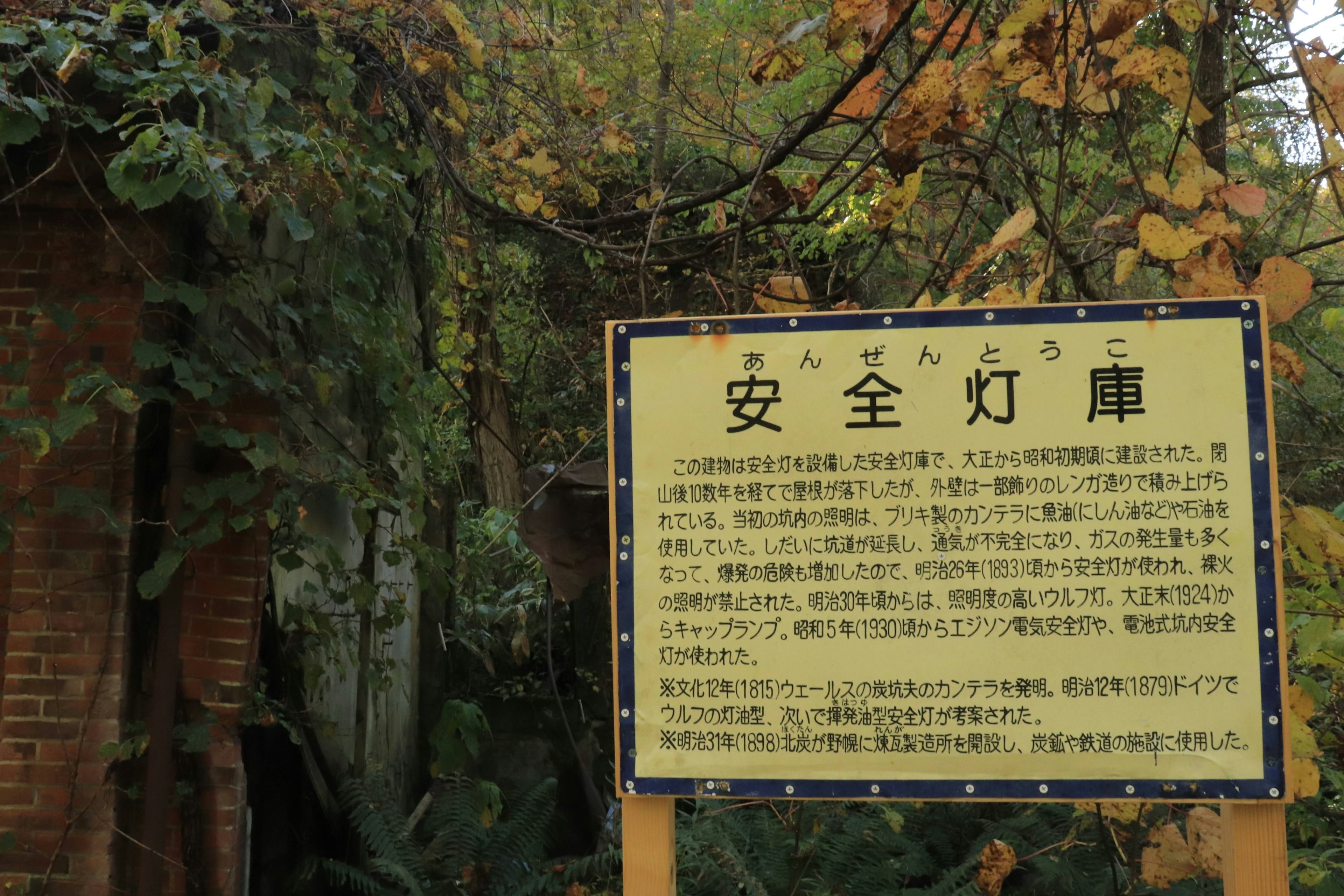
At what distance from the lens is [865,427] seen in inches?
78.3

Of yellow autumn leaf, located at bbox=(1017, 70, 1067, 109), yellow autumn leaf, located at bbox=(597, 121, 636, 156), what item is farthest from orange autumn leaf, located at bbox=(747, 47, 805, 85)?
yellow autumn leaf, located at bbox=(597, 121, 636, 156)

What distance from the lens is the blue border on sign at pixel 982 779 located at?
1858mm

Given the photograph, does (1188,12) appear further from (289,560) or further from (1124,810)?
(289,560)

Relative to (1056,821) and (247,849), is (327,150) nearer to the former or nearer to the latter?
(247,849)

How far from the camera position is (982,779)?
1899mm

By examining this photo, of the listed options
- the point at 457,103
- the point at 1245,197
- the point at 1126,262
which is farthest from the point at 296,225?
the point at 1245,197

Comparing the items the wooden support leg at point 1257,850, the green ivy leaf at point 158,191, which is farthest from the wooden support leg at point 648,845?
the green ivy leaf at point 158,191

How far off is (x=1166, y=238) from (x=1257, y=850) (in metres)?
1.26

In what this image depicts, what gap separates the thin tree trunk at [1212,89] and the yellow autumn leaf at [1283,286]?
1522mm

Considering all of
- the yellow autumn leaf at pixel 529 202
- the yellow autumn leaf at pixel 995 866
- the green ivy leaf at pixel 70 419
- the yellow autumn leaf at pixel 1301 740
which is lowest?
the yellow autumn leaf at pixel 995 866

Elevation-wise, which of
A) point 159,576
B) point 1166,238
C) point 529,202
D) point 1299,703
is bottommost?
point 1299,703

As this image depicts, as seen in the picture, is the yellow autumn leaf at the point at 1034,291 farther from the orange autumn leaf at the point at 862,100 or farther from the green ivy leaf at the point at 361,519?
the green ivy leaf at the point at 361,519

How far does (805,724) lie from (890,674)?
0.19 m

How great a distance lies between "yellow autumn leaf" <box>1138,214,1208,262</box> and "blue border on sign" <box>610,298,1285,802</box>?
0.91 feet
